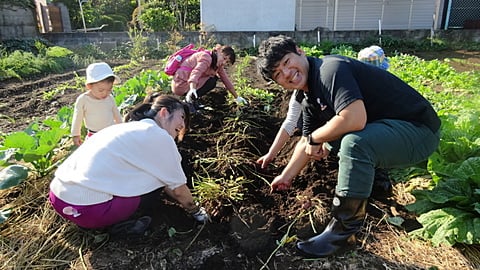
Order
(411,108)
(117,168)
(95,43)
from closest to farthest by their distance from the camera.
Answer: (117,168)
(411,108)
(95,43)

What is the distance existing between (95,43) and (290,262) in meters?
12.6

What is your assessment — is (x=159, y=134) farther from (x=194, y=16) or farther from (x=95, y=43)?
(x=194, y=16)

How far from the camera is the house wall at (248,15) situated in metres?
14.1

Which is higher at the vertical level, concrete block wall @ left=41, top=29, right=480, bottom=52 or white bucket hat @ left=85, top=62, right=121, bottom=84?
white bucket hat @ left=85, top=62, right=121, bottom=84

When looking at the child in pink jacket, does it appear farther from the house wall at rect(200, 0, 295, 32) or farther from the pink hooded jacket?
the house wall at rect(200, 0, 295, 32)

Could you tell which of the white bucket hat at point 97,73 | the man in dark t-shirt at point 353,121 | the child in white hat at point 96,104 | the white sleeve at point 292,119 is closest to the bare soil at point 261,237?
the man in dark t-shirt at point 353,121

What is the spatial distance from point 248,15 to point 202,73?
1084 cm

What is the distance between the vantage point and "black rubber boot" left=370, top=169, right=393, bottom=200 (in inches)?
Result: 96.0

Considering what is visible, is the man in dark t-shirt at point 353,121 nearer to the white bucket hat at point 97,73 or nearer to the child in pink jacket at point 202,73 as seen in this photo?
the white bucket hat at point 97,73

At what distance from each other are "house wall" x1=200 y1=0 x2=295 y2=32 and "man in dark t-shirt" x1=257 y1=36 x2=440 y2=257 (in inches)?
504

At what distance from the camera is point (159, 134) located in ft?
6.18

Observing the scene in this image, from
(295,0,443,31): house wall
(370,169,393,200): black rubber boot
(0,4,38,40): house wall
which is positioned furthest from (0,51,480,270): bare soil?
(295,0,443,31): house wall

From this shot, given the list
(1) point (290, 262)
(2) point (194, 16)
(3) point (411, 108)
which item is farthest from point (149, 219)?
(2) point (194, 16)

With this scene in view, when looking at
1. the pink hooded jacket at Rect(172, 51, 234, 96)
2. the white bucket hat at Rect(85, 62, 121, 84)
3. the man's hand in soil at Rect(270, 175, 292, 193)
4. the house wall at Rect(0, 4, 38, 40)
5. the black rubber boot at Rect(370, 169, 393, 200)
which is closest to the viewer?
the man's hand in soil at Rect(270, 175, 292, 193)
